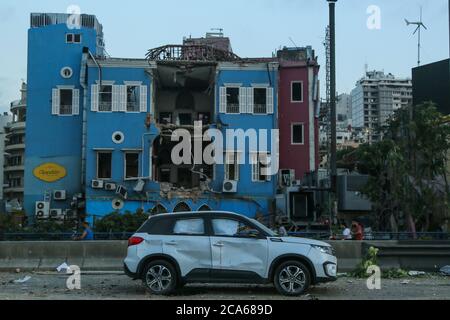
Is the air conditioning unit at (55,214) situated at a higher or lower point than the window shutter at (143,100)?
lower

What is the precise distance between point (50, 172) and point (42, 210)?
2722 millimetres

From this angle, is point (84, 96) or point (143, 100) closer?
point (143, 100)

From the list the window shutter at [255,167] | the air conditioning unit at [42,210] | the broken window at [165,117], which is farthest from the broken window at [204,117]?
the air conditioning unit at [42,210]

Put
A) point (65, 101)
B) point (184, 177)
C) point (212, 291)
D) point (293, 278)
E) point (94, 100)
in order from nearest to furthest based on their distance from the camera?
point (293, 278)
point (212, 291)
point (94, 100)
point (65, 101)
point (184, 177)

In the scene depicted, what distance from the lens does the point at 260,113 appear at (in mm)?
40594

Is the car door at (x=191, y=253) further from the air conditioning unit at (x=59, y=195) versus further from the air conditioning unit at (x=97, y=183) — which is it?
the air conditioning unit at (x=59, y=195)

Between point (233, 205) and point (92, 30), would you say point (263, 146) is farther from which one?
point (92, 30)

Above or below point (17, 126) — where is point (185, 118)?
below

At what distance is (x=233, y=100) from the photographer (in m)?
40.8

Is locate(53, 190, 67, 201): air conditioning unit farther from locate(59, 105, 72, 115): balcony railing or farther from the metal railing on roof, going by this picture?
the metal railing on roof

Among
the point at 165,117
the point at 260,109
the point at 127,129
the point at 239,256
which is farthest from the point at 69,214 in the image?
the point at 239,256

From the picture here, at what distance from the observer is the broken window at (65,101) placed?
134 feet

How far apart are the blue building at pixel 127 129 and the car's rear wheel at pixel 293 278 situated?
26.4 m

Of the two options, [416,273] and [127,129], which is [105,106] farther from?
[416,273]
